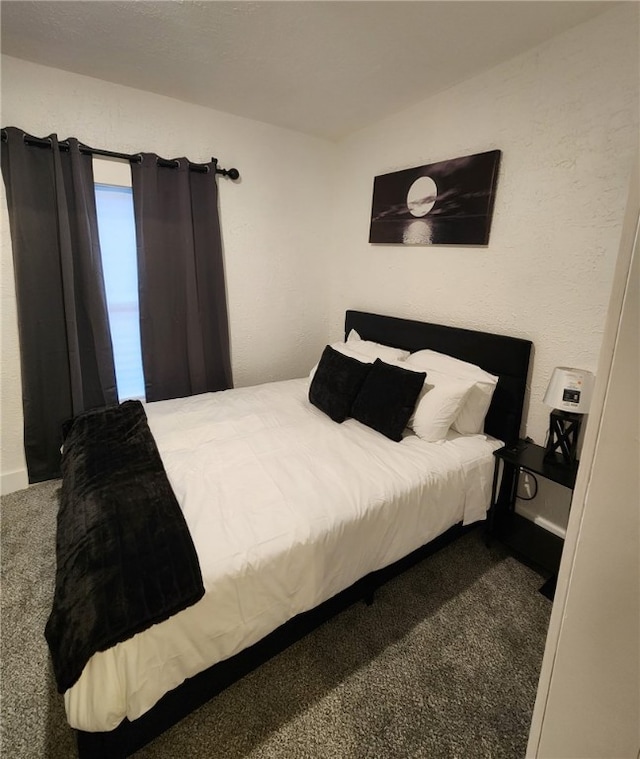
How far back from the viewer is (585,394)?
174cm

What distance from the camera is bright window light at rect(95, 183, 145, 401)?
2.54 metres

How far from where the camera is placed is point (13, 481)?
2486 mm

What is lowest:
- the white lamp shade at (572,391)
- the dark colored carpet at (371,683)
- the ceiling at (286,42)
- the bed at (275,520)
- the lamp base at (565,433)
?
the dark colored carpet at (371,683)

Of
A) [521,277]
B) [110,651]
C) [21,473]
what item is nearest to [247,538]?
[110,651]

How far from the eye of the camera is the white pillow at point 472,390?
82.0 inches

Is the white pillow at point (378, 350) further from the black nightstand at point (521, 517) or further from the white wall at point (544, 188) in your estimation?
the black nightstand at point (521, 517)

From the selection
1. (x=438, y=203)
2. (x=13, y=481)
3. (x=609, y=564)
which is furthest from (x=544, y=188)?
(x=13, y=481)

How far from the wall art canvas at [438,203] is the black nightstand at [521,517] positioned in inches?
49.4

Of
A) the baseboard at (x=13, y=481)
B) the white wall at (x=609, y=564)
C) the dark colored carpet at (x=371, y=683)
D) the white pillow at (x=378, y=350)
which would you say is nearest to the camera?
the white wall at (x=609, y=564)

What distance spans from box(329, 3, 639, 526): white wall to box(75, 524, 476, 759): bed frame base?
4.43ft

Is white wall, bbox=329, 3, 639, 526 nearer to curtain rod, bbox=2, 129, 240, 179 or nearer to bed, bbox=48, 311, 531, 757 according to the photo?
bed, bbox=48, 311, 531, 757

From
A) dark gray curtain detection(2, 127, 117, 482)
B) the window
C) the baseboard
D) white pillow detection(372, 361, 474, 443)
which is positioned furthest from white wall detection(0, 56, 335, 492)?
white pillow detection(372, 361, 474, 443)

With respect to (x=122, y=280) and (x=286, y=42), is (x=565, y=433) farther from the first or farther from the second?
(x=122, y=280)

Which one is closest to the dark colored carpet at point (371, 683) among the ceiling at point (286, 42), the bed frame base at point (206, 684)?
the bed frame base at point (206, 684)
